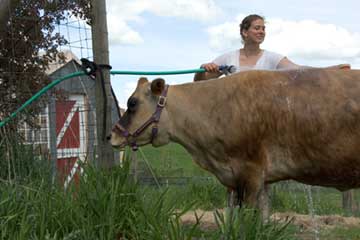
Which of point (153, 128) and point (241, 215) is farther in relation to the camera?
point (153, 128)

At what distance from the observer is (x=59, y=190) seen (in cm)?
507

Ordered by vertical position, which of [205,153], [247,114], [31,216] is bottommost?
[31,216]

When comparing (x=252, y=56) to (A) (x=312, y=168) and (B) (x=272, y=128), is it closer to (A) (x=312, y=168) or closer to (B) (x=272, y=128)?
(B) (x=272, y=128)

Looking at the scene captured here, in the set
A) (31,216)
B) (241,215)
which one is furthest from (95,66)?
(241,215)

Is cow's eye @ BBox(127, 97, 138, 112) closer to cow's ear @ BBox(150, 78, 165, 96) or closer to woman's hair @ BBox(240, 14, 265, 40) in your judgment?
cow's ear @ BBox(150, 78, 165, 96)

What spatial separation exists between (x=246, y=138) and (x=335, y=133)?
2.48 ft

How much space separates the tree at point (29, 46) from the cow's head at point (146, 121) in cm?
207

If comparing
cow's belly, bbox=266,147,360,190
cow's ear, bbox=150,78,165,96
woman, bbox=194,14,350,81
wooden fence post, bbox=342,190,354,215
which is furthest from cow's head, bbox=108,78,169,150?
wooden fence post, bbox=342,190,354,215

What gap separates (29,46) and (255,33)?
3040 millimetres

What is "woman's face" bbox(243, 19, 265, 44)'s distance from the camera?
5992mm

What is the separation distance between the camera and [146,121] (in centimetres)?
567

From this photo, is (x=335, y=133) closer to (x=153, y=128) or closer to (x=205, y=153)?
(x=205, y=153)

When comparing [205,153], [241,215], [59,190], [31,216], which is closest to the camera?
[241,215]

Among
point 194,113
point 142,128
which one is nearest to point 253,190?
point 194,113
